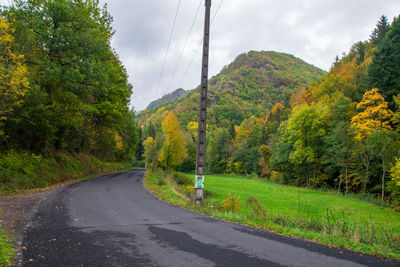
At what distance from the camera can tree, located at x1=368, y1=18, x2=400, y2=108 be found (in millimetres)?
31281

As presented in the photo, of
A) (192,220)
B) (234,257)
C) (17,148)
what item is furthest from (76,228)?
(17,148)

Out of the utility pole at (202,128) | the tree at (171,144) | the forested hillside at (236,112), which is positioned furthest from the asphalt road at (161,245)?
the tree at (171,144)

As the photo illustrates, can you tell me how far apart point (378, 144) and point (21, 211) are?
31.5 metres

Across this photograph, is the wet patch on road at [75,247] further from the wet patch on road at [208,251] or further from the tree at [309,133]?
the tree at [309,133]

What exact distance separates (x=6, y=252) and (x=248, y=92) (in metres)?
131

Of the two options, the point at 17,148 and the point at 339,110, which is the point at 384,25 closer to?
the point at 339,110

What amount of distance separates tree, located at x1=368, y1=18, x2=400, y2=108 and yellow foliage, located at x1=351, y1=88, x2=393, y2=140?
6.73ft

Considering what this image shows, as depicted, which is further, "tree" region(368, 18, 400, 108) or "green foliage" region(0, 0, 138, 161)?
"tree" region(368, 18, 400, 108)

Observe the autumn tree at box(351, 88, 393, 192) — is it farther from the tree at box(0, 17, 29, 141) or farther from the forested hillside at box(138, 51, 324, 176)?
the tree at box(0, 17, 29, 141)

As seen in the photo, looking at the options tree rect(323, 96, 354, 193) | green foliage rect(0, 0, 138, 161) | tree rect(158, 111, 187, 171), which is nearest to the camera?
green foliage rect(0, 0, 138, 161)

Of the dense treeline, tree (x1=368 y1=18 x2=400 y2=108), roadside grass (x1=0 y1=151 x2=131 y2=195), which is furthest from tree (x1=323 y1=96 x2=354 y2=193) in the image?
roadside grass (x1=0 y1=151 x2=131 y2=195)

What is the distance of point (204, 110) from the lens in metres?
11.4

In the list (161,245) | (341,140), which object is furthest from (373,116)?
(161,245)

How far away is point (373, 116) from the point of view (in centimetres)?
2983
